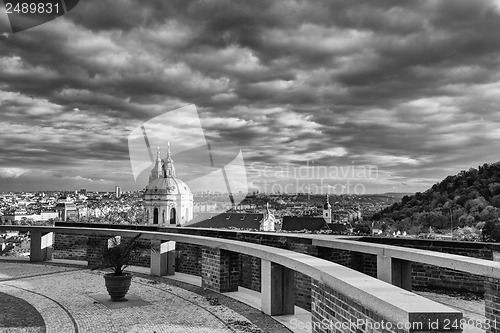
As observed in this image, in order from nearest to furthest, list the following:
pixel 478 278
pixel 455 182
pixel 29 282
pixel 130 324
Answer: pixel 130 324, pixel 478 278, pixel 29 282, pixel 455 182

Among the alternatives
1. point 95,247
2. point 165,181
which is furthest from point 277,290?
point 165,181

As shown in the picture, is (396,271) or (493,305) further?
(396,271)

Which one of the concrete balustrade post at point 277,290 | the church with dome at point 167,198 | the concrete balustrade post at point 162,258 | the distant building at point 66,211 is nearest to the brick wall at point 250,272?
the concrete balustrade post at point 277,290

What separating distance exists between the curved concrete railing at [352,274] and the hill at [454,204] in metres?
46.1

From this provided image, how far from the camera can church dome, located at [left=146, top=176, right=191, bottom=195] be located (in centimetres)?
7481

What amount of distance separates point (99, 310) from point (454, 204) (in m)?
68.3

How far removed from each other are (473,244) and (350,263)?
2879mm

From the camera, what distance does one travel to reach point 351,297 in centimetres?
472

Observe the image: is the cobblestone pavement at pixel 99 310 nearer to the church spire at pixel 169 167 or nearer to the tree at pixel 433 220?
the tree at pixel 433 220

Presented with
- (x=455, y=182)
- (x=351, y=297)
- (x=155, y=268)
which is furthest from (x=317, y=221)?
(x=351, y=297)

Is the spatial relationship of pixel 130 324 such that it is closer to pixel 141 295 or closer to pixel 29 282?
pixel 141 295

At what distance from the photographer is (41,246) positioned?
53.4 feet

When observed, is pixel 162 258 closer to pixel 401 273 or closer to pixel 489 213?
pixel 401 273

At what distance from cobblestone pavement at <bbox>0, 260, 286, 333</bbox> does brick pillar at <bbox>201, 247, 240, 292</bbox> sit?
0.56 m
